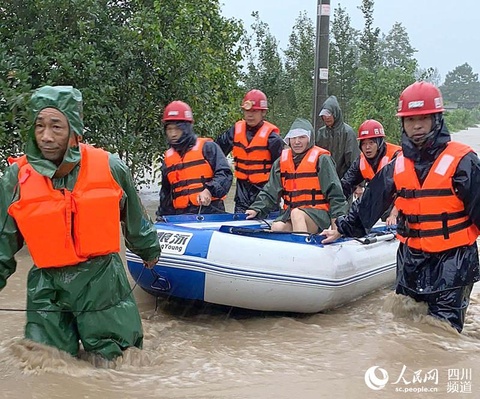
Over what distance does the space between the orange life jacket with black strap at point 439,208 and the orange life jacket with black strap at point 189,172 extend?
225 cm

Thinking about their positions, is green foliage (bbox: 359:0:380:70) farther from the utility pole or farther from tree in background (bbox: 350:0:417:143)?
the utility pole

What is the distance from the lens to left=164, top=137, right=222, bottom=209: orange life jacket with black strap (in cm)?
652

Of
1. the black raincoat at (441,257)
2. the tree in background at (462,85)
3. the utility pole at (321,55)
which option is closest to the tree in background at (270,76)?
the utility pole at (321,55)

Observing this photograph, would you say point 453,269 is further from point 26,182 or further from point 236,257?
point 26,182

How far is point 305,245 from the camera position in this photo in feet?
18.6

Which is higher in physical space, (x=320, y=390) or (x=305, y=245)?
(x=305, y=245)

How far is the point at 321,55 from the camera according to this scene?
9.06 m

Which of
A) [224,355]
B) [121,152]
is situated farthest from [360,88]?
[224,355]

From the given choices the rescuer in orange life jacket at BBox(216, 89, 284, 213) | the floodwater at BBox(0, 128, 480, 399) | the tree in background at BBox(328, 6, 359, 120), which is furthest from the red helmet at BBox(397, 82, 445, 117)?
the tree in background at BBox(328, 6, 359, 120)

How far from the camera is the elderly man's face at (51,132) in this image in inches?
147

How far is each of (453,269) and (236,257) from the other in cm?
155

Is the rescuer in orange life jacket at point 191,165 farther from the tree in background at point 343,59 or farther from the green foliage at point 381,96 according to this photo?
the tree in background at point 343,59

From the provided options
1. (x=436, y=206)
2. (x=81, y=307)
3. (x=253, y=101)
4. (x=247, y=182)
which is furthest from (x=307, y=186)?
(x=81, y=307)

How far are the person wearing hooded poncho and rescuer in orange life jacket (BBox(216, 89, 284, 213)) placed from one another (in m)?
3.43
